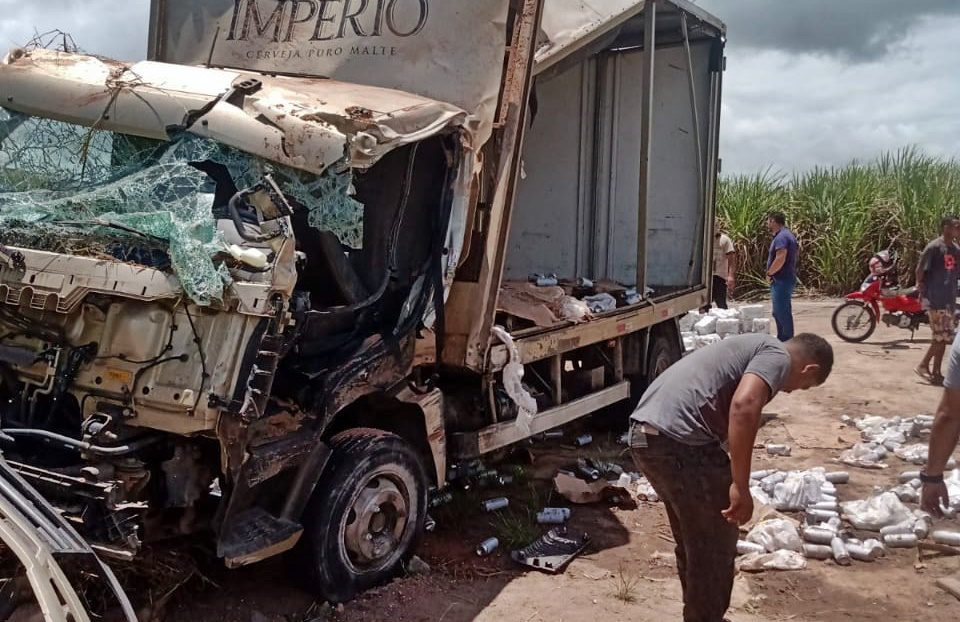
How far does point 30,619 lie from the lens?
257 centimetres

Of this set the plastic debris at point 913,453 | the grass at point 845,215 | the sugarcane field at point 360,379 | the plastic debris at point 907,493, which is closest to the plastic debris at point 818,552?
the sugarcane field at point 360,379

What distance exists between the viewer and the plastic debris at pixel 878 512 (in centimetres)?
564

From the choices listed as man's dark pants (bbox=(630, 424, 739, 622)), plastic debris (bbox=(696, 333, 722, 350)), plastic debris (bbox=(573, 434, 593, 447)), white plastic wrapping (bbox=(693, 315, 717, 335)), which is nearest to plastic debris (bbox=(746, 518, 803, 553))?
man's dark pants (bbox=(630, 424, 739, 622))

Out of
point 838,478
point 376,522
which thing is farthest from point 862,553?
point 376,522

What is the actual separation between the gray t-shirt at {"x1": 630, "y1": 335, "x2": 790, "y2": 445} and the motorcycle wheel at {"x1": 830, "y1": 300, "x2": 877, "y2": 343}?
31.9ft

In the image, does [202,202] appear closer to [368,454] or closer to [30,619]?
[368,454]

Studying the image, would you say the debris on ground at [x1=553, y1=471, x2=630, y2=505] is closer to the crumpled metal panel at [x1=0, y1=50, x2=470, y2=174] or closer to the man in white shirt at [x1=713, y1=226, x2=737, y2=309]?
the crumpled metal panel at [x1=0, y1=50, x2=470, y2=174]

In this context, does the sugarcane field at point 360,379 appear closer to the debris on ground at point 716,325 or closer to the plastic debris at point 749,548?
the plastic debris at point 749,548

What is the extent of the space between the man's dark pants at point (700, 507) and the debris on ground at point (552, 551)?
1.31 meters

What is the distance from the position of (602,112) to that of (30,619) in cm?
709

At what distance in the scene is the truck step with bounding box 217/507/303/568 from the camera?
381cm

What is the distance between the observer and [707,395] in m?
3.69

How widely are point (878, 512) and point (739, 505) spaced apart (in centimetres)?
279

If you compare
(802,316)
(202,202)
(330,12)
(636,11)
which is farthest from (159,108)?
(802,316)
